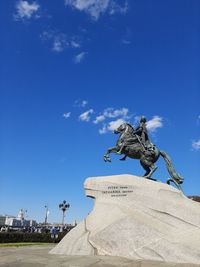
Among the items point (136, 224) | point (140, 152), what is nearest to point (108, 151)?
point (140, 152)

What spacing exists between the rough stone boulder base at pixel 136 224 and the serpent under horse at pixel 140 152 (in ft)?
4.95

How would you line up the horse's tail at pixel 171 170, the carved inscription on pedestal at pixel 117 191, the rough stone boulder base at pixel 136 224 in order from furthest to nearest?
the horse's tail at pixel 171 170 < the carved inscription on pedestal at pixel 117 191 < the rough stone boulder base at pixel 136 224

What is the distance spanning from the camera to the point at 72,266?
887 cm

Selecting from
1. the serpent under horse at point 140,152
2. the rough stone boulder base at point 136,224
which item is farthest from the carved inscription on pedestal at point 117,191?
the serpent under horse at point 140,152

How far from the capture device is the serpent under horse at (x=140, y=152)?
50.3 feet

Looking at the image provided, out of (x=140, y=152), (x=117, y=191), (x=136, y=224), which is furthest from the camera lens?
(x=140, y=152)

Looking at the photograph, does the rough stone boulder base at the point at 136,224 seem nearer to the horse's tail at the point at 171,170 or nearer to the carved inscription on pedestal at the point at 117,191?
the carved inscription on pedestal at the point at 117,191

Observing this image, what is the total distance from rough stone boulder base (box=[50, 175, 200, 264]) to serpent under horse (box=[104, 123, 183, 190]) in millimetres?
1509

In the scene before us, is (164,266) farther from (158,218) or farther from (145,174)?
(145,174)

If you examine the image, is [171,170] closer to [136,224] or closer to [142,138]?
[142,138]

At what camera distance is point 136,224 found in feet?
40.1

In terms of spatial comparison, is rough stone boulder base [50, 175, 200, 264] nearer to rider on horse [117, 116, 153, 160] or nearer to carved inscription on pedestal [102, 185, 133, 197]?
carved inscription on pedestal [102, 185, 133, 197]

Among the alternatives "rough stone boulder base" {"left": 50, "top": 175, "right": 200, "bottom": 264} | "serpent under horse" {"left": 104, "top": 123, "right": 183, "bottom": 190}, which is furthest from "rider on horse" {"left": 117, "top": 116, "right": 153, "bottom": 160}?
"rough stone boulder base" {"left": 50, "top": 175, "right": 200, "bottom": 264}

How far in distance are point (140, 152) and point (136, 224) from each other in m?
4.13
